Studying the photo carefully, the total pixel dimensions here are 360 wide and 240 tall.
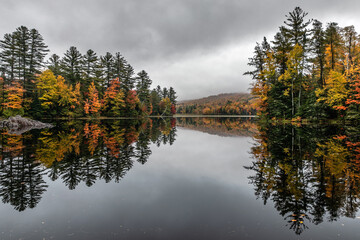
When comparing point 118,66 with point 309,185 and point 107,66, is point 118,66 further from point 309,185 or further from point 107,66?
point 309,185

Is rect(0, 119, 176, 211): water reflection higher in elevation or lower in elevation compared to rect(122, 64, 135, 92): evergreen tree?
lower

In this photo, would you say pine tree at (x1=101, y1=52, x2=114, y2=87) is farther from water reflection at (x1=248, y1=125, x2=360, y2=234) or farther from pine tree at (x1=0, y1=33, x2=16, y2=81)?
water reflection at (x1=248, y1=125, x2=360, y2=234)

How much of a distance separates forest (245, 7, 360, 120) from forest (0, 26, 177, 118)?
3534cm

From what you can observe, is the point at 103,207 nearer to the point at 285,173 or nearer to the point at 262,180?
the point at 262,180

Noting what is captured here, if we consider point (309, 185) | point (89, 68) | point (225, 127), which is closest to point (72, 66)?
point (89, 68)

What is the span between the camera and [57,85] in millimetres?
37469

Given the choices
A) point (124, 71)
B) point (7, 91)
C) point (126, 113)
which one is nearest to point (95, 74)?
point (124, 71)

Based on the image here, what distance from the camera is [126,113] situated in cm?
5197

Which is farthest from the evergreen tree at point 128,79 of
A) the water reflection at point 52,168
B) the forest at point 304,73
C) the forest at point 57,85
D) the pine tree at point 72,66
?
the water reflection at point 52,168

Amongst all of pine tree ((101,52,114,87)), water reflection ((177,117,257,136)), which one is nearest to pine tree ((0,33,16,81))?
pine tree ((101,52,114,87))

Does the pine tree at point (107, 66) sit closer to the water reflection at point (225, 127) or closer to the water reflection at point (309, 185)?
the water reflection at point (225, 127)

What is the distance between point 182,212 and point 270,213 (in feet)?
6.21

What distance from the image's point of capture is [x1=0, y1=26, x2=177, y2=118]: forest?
110 feet

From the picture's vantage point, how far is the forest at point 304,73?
883 inches
